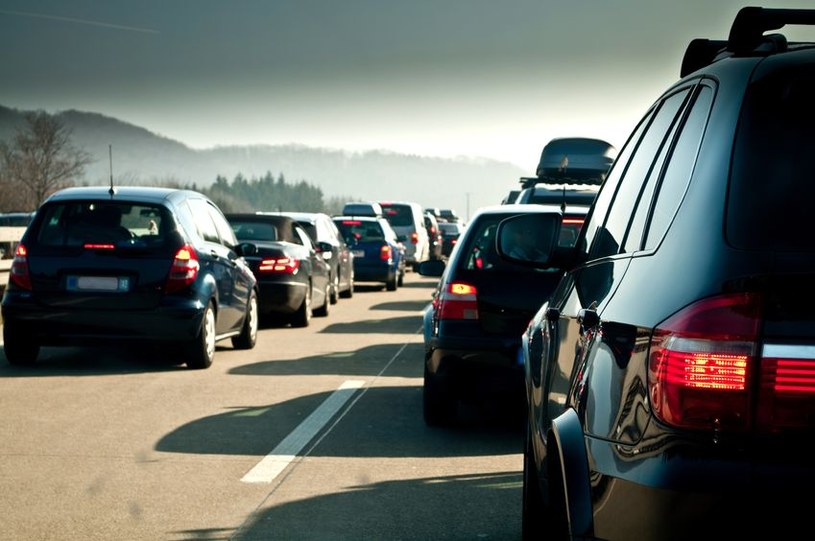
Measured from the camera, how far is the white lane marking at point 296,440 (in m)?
7.68

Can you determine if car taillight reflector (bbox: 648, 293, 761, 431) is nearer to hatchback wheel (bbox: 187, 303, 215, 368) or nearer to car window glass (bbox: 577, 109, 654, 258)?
car window glass (bbox: 577, 109, 654, 258)

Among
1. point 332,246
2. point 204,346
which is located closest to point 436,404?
point 204,346

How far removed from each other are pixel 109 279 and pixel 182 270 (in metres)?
0.68

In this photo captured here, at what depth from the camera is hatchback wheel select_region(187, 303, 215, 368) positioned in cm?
1300

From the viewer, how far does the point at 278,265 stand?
18.7 m

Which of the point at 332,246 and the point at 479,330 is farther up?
the point at 479,330

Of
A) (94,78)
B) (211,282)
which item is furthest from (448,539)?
(94,78)

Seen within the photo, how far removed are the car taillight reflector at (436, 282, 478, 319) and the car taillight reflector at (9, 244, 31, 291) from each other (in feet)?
16.8

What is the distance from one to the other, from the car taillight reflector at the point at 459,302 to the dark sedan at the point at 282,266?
28.4 ft

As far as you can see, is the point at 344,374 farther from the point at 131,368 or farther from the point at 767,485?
the point at 767,485

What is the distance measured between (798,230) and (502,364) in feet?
20.5

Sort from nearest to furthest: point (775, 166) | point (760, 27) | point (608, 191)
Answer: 1. point (775, 166)
2. point (760, 27)
3. point (608, 191)

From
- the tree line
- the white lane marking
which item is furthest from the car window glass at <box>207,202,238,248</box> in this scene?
the tree line

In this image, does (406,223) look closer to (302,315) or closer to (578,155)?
(578,155)
